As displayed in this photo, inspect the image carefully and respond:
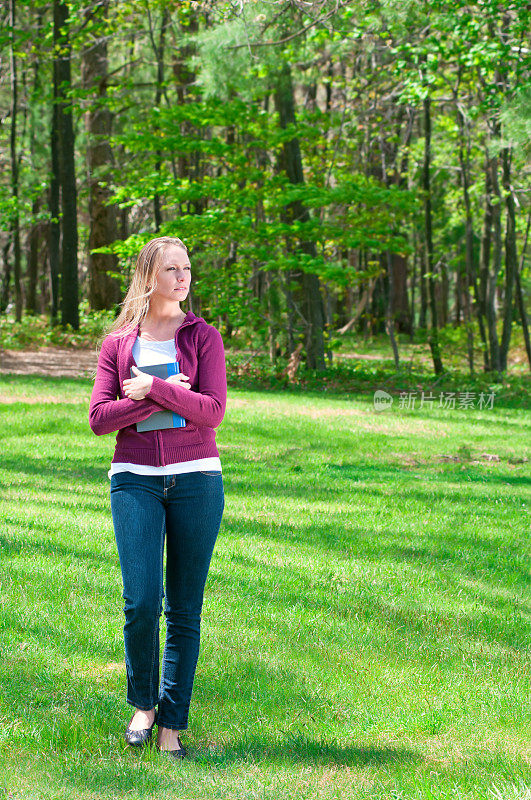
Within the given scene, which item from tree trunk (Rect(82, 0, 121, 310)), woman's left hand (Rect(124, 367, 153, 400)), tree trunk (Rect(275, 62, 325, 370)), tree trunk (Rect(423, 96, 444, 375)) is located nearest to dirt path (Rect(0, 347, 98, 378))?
tree trunk (Rect(82, 0, 121, 310))

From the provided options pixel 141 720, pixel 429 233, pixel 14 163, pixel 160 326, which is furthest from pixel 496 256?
pixel 141 720

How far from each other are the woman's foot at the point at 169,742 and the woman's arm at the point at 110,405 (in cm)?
123

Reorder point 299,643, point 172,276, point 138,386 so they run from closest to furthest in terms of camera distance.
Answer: point 138,386 < point 172,276 < point 299,643

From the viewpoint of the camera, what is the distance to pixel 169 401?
3186 mm

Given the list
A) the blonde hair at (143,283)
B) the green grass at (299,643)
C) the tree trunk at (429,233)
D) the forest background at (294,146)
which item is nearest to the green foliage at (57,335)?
the forest background at (294,146)

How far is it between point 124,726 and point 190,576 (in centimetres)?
85

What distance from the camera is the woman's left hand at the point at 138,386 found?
10.4 feet

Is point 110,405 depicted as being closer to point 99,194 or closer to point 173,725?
point 173,725

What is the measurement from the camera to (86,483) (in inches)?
340

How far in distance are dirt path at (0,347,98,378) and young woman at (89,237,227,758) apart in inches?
547

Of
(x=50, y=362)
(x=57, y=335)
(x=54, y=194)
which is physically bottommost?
(x=50, y=362)

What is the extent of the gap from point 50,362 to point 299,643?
56.5ft

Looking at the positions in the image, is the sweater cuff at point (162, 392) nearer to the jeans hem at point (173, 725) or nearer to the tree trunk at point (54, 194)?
the jeans hem at point (173, 725)

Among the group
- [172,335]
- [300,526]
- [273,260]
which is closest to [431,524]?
[300,526]
